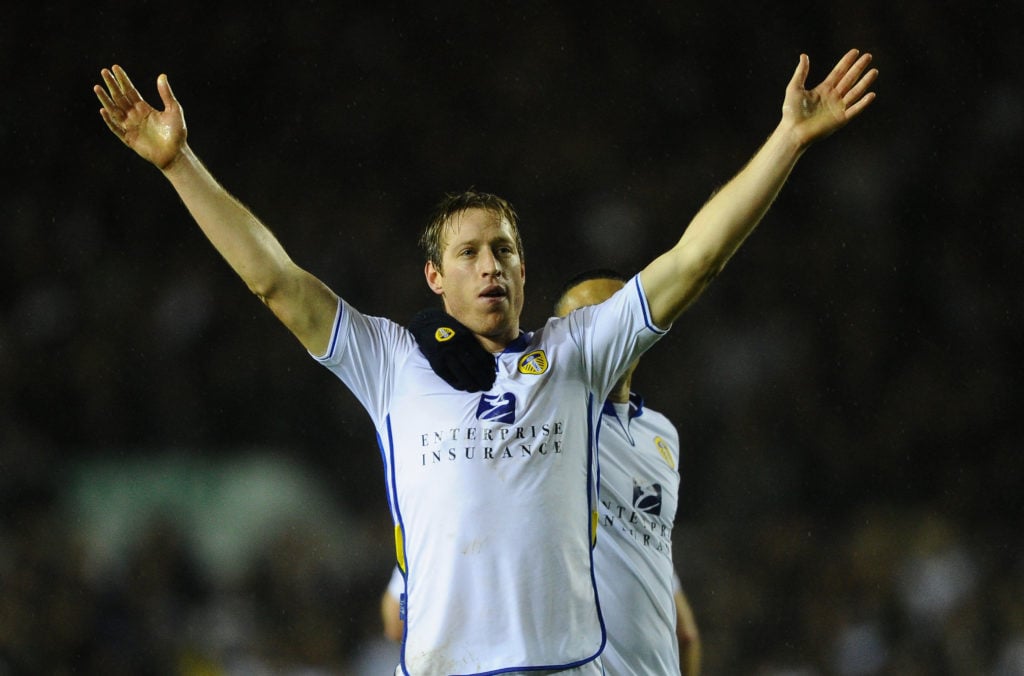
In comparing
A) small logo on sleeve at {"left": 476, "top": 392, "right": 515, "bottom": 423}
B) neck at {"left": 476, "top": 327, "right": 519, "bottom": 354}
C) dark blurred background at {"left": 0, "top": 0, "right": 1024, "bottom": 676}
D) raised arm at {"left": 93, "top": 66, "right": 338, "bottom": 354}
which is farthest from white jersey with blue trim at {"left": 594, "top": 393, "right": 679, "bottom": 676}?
dark blurred background at {"left": 0, "top": 0, "right": 1024, "bottom": 676}

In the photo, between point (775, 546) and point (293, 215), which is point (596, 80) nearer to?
point (293, 215)

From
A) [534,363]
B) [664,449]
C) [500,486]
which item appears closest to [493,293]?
[534,363]

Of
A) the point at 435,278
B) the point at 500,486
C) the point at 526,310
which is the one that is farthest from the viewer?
the point at 526,310

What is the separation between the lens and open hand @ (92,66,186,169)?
7.64ft

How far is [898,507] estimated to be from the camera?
665 cm

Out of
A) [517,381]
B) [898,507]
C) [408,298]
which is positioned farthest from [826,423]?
[517,381]

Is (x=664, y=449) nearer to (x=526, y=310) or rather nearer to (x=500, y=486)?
(x=500, y=486)

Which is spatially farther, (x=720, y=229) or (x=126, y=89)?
(x=126, y=89)

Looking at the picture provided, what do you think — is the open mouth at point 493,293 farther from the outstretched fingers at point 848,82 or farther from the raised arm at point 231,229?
the outstretched fingers at point 848,82

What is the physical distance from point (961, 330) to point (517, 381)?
5.93 m

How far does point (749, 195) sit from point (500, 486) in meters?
0.73

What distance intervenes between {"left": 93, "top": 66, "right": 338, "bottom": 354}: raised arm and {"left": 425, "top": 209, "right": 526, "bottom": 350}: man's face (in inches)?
10.5

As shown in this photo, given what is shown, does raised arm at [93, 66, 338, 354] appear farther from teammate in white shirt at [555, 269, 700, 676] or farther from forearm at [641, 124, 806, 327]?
teammate in white shirt at [555, 269, 700, 676]

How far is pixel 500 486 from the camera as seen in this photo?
2.12 m
